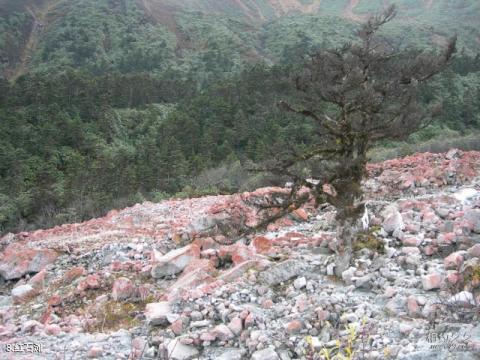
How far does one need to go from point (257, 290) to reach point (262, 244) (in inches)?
94.6

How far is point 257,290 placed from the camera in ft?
28.7

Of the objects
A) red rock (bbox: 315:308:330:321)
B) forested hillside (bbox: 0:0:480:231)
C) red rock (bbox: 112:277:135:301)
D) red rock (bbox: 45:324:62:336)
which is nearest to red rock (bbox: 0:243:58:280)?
red rock (bbox: 112:277:135:301)

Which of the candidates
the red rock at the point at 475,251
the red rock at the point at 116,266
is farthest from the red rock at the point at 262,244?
the red rock at the point at 475,251

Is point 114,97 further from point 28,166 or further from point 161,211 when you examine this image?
point 161,211

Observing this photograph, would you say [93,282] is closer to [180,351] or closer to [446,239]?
[180,351]

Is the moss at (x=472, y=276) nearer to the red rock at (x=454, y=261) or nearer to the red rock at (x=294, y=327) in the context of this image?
the red rock at (x=454, y=261)

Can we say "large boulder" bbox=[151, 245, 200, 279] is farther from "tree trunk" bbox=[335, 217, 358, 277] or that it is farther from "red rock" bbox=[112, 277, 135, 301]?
"tree trunk" bbox=[335, 217, 358, 277]

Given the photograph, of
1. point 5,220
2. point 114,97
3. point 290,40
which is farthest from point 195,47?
point 5,220

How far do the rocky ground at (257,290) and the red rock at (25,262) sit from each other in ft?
0.11

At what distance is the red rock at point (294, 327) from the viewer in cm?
716

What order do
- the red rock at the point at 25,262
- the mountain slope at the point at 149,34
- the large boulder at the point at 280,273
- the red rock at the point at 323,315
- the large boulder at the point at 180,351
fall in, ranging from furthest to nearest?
1. the mountain slope at the point at 149,34
2. the red rock at the point at 25,262
3. the large boulder at the point at 280,273
4. the red rock at the point at 323,315
5. the large boulder at the point at 180,351

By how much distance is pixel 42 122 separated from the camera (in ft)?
178

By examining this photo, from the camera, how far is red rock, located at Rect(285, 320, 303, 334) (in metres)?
7.16

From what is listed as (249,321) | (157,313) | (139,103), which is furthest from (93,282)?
(139,103)
